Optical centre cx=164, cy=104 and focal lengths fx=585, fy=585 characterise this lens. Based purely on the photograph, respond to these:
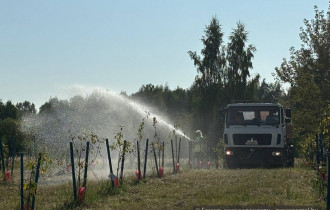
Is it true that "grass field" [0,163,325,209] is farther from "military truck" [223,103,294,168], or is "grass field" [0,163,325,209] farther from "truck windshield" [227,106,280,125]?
"truck windshield" [227,106,280,125]

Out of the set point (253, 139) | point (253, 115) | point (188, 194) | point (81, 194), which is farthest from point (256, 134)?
point (81, 194)

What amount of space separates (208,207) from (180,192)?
3357 millimetres

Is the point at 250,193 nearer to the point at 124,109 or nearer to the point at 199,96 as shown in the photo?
the point at 124,109

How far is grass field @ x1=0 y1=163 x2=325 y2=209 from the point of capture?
13.4 meters

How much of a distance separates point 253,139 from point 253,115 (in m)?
1.18

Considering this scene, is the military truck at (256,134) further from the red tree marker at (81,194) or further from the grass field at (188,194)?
the red tree marker at (81,194)

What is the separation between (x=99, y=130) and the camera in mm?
50156

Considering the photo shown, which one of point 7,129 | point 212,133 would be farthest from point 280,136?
point 7,129

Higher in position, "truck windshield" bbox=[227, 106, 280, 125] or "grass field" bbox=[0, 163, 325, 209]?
"truck windshield" bbox=[227, 106, 280, 125]

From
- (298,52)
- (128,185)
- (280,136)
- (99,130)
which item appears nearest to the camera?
(128,185)

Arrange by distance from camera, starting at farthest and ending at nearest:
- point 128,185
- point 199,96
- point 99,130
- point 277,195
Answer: point 199,96 → point 99,130 → point 128,185 → point 277,195

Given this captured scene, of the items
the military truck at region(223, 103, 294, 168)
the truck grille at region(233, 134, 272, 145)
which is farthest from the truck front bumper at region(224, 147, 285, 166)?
the truck grille at region(233, 134, 272, 145)

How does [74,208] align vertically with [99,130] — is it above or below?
below

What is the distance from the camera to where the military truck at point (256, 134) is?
2709 centimetres
